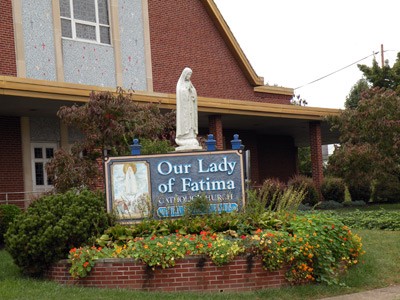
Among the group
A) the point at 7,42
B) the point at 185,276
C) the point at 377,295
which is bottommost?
the point at 377,295

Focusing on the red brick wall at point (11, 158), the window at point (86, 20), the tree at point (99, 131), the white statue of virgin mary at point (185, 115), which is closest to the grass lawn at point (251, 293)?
the tree at point (99, 131)

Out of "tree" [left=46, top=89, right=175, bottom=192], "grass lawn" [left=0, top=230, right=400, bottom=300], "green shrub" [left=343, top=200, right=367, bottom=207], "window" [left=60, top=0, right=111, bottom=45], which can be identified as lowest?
"green shrub" [left=343, top=200, right=367, bottom=207]

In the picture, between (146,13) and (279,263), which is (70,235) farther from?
(146,13)

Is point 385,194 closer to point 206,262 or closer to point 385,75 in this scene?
point 385,75

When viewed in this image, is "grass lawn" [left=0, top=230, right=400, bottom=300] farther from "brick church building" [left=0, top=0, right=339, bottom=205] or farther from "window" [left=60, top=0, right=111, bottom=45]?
"window" [left=60, top=0, right=111, bottom=45]

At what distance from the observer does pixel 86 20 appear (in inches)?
845

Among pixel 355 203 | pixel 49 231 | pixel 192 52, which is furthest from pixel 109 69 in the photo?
pixel 355 203

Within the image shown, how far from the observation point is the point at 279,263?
10117 millimetres

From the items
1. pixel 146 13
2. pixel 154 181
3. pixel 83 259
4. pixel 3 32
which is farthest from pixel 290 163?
pixel 83 259

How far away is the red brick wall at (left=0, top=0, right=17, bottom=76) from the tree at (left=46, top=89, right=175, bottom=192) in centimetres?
443

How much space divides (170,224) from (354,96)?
42643 mm

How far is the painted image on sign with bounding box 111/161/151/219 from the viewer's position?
38.4ft

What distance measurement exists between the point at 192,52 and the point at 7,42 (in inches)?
310

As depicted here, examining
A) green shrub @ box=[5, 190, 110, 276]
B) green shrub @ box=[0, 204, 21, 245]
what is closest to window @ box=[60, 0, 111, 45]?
green shrub @ box=[0, 204, 21, 245]
